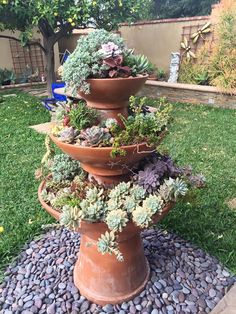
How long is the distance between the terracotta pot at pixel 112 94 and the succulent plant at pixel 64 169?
1.52ft

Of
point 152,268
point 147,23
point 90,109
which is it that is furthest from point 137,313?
point 147,23

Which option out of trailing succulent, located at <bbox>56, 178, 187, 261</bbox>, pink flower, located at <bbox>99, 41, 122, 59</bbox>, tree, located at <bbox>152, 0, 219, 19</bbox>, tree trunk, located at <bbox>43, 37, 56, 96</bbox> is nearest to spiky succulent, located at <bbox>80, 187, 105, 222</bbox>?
trailing succulent, located at <bbox>56, 178, 187, 261</bbox>

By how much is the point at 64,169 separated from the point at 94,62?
0.72 m

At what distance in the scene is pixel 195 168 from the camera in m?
3.56

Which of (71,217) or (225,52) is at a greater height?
(225,52)

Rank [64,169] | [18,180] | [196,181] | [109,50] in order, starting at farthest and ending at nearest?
[18,180] → [64,169] → [196,181] → [109,50]

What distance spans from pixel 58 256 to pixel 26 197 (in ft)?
3.17

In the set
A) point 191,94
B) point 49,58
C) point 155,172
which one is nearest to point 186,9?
point 191,94

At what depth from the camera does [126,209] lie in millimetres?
1500

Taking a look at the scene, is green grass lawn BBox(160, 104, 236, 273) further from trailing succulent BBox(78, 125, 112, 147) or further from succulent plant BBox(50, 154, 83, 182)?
succulent plant BBox(50, 154, 83, 182)

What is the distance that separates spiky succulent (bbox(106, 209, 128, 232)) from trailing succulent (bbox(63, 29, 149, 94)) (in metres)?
0.58

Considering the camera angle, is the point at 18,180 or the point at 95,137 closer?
the point at 95,137

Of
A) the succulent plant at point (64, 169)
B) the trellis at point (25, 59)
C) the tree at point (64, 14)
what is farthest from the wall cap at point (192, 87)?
the succulent plant at point (64, 169)

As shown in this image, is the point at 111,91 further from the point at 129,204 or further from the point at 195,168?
the point at 195,168
